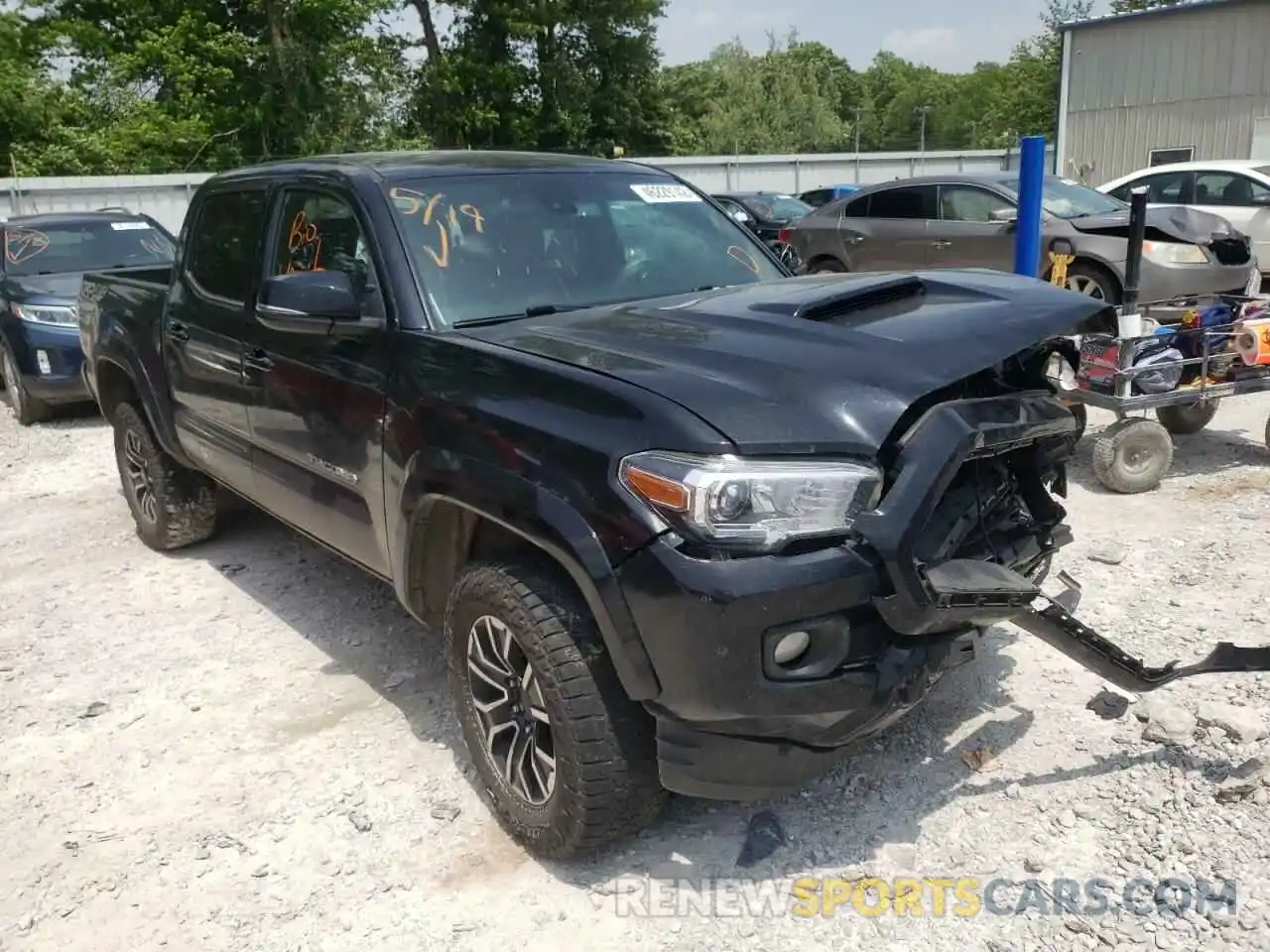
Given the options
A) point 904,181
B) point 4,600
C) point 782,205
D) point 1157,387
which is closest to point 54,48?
point 782,205

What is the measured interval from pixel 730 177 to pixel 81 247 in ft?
73.7

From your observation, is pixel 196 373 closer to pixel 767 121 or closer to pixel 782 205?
pixel 782 205

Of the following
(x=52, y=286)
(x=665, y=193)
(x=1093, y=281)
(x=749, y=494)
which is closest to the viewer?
(x=749, y=494)

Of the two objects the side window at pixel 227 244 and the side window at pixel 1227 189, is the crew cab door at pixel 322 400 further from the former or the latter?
the side window at pixel 1227 189

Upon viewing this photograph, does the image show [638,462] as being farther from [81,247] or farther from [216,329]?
[81,247]

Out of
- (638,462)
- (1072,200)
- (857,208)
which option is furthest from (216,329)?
(857,208)

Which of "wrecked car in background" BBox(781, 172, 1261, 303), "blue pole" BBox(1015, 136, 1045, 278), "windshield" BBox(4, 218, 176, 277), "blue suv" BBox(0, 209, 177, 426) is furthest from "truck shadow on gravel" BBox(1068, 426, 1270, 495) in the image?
"windshield" BBox(4, 218, 176, 277)

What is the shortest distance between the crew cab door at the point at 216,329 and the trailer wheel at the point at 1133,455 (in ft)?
14.0

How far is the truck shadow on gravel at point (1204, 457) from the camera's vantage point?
6020mm

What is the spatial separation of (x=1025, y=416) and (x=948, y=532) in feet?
1.18

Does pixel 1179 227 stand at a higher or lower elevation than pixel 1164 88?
lower

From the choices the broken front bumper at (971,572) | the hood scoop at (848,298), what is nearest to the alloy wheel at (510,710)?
the broken front bumper at (971,572)

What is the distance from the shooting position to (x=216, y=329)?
173 inches

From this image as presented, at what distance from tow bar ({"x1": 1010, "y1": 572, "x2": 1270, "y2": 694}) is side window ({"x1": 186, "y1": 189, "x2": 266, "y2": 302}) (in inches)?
123
